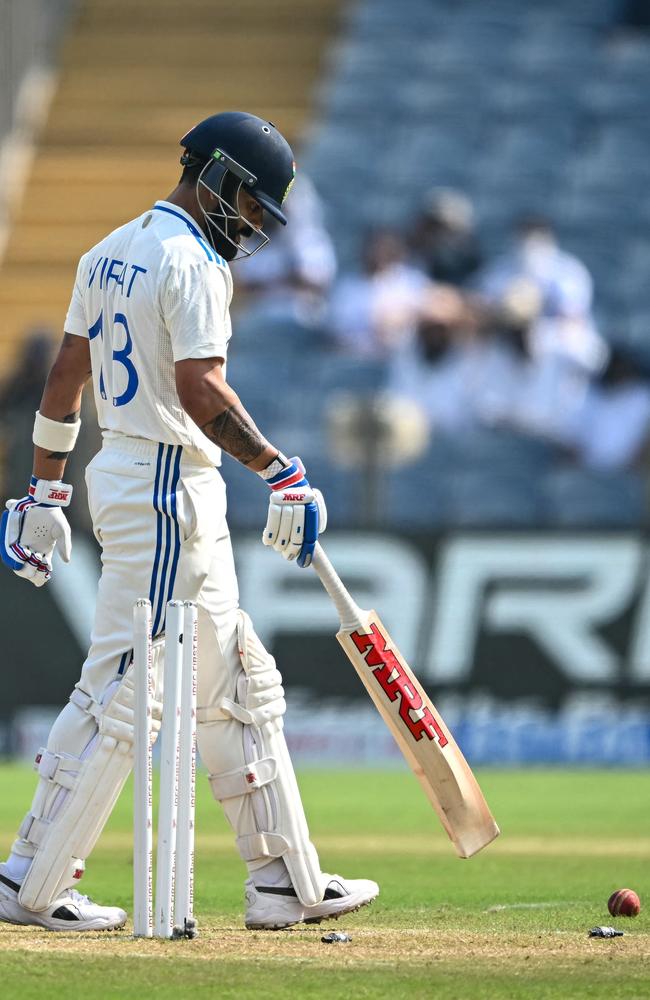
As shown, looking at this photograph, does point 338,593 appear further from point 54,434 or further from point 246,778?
point 54,434

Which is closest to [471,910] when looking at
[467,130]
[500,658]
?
[500,658]

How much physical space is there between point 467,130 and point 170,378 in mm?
13219

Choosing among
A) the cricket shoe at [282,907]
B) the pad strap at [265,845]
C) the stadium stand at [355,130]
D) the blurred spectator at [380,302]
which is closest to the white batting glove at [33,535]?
the pad strap at [265,845]

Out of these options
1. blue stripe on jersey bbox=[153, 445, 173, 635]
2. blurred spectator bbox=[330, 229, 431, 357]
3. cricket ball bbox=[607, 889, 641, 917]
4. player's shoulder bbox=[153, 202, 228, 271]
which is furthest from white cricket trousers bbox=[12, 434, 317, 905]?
blurred spectator bbox=[330, 229, 431, 357]

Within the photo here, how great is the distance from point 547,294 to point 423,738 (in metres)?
8.62

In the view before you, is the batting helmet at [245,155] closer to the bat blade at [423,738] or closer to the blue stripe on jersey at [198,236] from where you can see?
the blue stripe on jersey at [198,236]

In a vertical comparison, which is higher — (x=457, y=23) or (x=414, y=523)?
(x=457, y=23)

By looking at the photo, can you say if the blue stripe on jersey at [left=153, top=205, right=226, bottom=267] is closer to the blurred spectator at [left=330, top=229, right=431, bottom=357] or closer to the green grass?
the green grass

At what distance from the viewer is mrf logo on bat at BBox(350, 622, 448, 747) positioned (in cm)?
484

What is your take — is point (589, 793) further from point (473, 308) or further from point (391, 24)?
point (391, 24)

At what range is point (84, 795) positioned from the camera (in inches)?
179

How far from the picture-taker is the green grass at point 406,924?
3.88 m

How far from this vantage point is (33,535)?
494 centimetres

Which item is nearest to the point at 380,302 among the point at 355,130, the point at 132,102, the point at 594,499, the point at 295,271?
the point at 295,271
